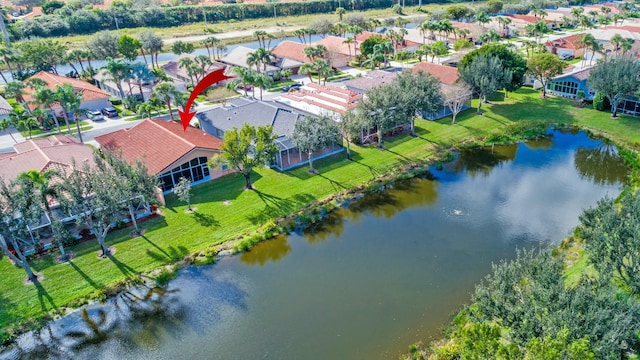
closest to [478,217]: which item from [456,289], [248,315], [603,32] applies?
[456,289]

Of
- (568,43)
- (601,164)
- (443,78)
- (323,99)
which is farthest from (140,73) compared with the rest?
(568,43)

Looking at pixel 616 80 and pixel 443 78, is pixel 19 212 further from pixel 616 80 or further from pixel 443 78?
pixel 616 80

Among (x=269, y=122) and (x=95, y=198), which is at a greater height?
(x=95, y=198)

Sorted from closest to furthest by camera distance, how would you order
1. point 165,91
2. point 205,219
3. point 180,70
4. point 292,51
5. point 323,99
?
point 205,219 < point 165,91 < point 323,99 < point 180,70 < point 292,51

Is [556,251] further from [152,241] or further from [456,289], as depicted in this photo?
[152,241]

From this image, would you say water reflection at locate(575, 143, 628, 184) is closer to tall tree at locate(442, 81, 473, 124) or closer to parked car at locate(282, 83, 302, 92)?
tall tree at locate(442, 81, 473, 124)

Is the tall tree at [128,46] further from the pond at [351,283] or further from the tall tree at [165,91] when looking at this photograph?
the pond at [351,283]

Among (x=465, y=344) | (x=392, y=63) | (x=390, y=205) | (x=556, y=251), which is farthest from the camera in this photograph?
(x=392, y=63)
